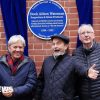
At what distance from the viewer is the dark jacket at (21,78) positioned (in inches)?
205

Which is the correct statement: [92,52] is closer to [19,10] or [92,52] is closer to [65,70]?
[65,70]

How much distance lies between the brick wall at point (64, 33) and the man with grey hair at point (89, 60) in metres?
0.71

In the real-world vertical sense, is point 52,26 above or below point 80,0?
below

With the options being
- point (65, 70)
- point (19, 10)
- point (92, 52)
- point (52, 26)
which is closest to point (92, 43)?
point (92, 52)

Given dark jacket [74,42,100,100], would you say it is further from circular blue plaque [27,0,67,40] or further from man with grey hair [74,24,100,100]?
circular blue plaque [27,0,67,40]

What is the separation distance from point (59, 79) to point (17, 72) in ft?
1.86

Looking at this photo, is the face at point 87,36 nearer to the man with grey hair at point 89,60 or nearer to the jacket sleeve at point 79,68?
the man with grey hair at point 89,60

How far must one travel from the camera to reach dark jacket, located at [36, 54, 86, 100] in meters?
5.10

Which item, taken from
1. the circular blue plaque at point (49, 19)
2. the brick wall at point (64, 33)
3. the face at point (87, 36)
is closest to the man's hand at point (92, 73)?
the face at point (87, 36)

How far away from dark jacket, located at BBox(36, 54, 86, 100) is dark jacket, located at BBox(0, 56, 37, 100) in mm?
186

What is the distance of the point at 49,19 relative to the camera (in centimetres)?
600

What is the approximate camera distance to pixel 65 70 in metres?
5.17

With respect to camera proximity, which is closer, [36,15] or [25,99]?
[25,99]

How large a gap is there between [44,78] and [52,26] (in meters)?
0.99
